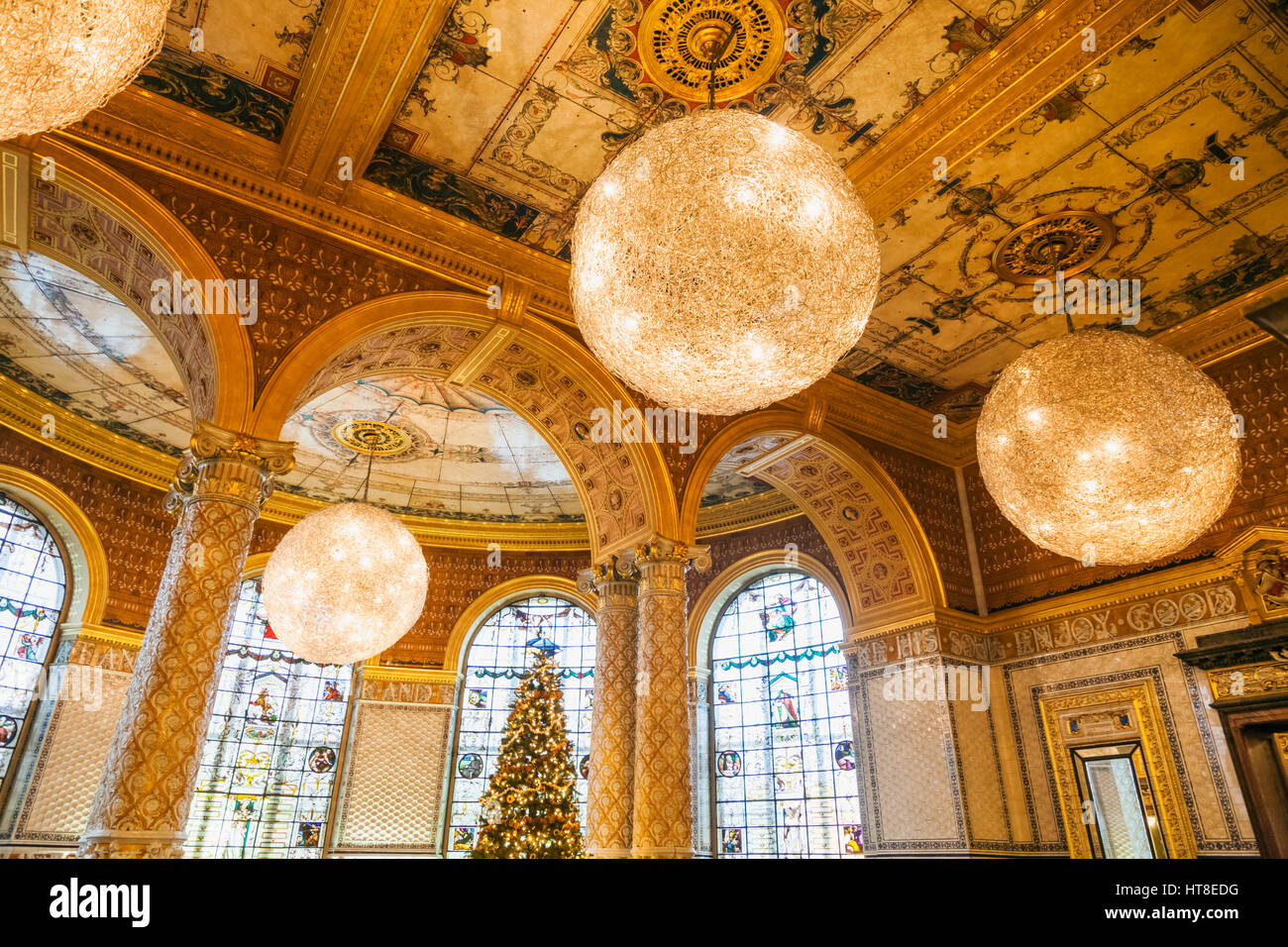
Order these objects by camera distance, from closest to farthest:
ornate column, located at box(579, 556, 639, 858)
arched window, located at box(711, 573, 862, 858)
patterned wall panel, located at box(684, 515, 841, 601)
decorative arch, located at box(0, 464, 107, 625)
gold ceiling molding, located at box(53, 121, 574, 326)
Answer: gold ceiling molding, located at box(53, 121, 574, 326), ornate column, located at box(579, 556, 639, 858), decorative arch, located at box(0, 464, 107, 625), arched window, located at box(711, 573, 862, 858), patterned wall panel, located at box(684, 515, 841, 601)

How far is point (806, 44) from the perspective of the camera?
20.0ft

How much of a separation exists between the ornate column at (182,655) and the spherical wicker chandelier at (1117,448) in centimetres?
617

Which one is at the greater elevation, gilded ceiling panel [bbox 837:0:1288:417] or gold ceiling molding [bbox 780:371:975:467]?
gilded ceiling panel [bbox 837:0:1288:417]

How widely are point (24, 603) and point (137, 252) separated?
7435mm

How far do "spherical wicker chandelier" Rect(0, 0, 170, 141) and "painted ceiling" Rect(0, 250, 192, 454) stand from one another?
5.90m

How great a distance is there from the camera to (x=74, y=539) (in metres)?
11.4

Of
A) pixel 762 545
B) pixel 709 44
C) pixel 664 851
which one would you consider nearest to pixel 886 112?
pixel 709 44

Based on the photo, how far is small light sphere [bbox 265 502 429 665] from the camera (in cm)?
807

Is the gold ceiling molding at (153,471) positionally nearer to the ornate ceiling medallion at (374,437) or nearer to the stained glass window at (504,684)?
the stained glass window at (504,684)

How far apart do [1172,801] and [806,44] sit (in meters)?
8.54

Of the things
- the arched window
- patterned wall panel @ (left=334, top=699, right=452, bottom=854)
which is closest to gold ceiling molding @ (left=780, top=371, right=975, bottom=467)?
the arched window

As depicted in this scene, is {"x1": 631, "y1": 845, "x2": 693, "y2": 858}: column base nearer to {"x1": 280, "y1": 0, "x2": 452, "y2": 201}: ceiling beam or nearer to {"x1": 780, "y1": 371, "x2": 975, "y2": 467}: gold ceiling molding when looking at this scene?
{"x1": 780, "y1": 371, "x2": 975, "y2": 467}: gold ceiling molding

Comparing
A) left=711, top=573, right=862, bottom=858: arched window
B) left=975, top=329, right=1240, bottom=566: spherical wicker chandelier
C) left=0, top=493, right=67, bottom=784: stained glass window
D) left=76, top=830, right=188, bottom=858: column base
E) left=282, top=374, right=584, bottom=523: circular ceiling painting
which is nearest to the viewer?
left=76, top=830, right=188, bottom=858: column base

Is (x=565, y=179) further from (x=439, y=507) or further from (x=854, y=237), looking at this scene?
(x=439, y=507)
